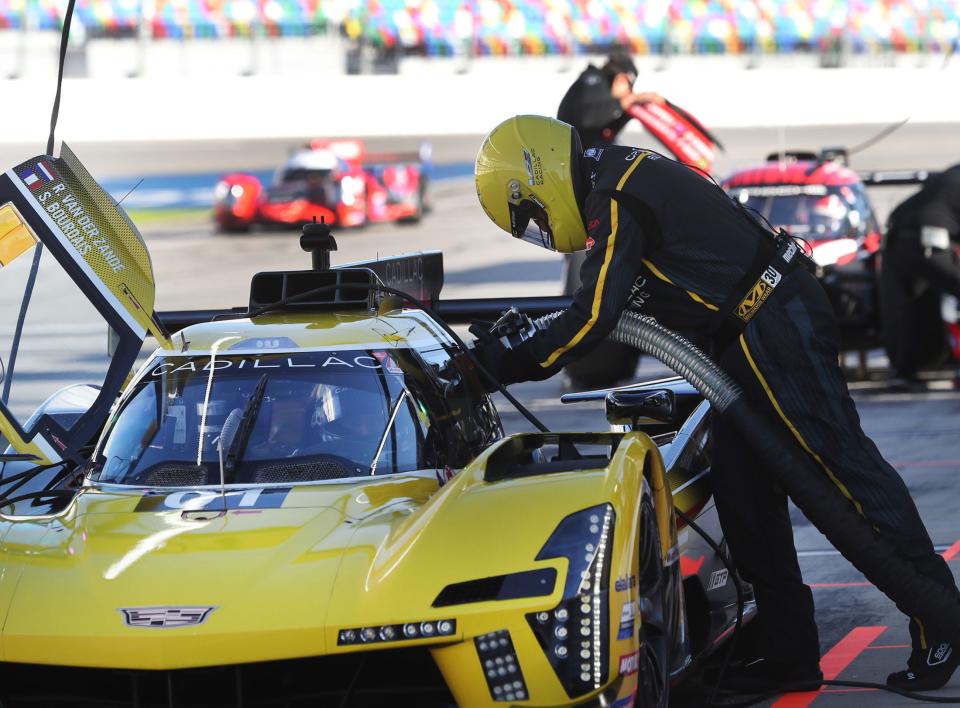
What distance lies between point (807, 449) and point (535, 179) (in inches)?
51.9

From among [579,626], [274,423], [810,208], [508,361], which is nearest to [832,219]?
[810,208]

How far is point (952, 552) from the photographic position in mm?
7527

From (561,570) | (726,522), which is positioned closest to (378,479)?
(561,570)

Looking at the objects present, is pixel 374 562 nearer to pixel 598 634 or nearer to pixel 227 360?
pixel 598 634

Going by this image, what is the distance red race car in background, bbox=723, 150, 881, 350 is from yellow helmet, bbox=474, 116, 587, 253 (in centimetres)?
782

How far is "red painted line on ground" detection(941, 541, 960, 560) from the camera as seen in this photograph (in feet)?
24.4

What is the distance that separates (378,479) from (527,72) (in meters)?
36.4

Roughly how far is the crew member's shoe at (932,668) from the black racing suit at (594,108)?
8.22 metres

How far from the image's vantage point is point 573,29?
42250 mm

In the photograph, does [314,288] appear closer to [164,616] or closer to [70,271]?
[70,271]

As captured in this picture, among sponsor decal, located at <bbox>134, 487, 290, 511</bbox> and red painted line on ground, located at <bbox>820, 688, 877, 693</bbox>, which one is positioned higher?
sponsor decal, located at <bbox>134, 487, 290, 511</bbox>

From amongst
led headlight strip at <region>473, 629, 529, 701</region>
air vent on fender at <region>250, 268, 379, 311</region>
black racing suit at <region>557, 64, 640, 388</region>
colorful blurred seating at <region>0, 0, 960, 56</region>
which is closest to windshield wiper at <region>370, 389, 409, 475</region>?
air vent on fender at <region>250, 268, 379, 311</region>

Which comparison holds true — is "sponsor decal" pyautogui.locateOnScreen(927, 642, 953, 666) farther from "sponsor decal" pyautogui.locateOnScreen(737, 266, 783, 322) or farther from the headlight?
the headlight

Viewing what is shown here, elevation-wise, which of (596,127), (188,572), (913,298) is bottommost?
(913,298)
